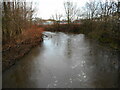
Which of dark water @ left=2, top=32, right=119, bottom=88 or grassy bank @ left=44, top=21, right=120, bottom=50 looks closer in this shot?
dark water @ left=2, top=32, right=119, bottom=88

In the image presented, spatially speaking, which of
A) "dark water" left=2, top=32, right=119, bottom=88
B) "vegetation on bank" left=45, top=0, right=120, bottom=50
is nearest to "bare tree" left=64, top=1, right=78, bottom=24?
"vegetation on bank" left=45, top=0, right=120, bottom=50

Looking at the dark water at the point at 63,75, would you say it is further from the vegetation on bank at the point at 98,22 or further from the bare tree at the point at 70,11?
the bare tree at the point at 70,11

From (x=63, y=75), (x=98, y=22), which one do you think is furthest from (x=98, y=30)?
(x=63, y=75)

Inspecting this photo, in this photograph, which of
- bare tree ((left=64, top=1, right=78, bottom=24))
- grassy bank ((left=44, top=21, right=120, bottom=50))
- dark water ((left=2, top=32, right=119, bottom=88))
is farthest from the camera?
bare tree ((left=64, top=1, right=78, bottom=24))

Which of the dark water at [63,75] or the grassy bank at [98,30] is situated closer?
the dark water at [63,75]

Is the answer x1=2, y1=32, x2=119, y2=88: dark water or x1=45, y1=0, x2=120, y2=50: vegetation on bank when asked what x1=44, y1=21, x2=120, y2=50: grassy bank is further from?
x1=2, y1=32, x2=119, y2=88: dark water

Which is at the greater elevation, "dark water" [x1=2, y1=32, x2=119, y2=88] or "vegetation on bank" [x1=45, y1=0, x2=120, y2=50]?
"vegetation on bank" [x1=45, y1=0, x2=120, y2=50]

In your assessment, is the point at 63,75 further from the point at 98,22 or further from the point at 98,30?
the point at 98,22

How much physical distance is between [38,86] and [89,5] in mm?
19715

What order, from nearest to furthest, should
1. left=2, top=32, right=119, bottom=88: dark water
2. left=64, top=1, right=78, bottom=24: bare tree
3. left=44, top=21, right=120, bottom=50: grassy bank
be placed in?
left=2, top=32, right=119, bottom=88: dark water
left=44, top=21, right=120, bottom=50: grassy bank
left=64, top=1, right=78, bottom=24: bare tree

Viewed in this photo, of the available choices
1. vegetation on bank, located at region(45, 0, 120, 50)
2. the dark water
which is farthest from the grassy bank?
the dark water

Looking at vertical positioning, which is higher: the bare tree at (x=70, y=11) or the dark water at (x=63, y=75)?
the bare tree at (x=70, y=11)

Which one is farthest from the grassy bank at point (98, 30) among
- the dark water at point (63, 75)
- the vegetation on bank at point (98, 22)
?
the dark water at point (63, 75)

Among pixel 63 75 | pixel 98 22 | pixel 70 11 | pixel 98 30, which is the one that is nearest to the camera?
pixel 63 75
